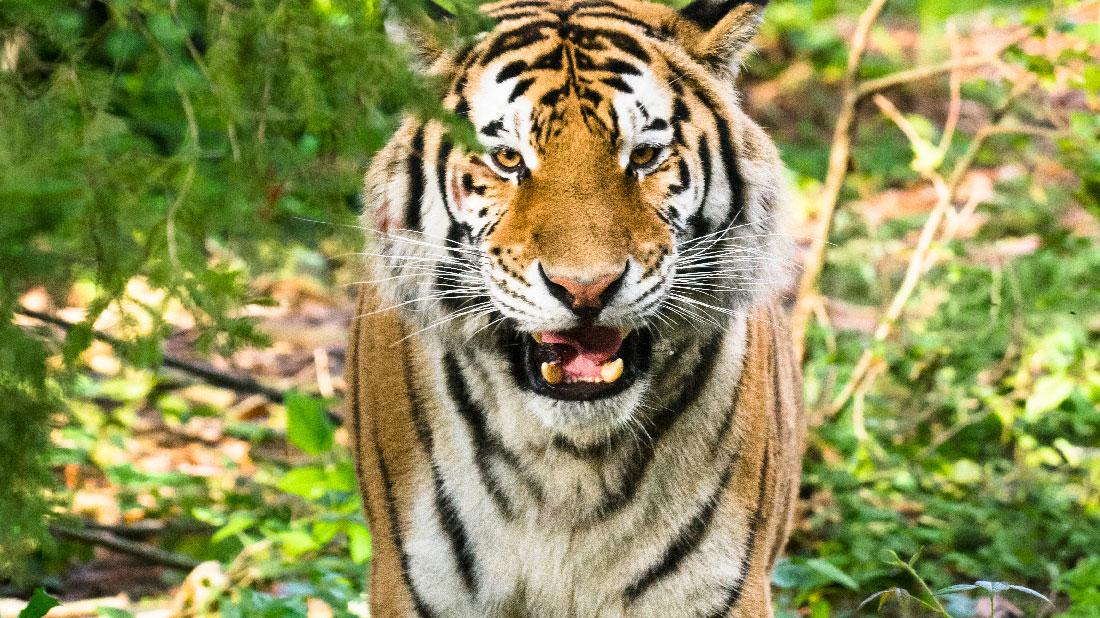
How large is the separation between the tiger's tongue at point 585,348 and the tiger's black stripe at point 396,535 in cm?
49

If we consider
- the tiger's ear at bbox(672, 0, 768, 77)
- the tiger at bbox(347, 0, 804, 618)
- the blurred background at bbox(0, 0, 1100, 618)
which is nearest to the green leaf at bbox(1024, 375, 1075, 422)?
Answer: the blurred background at bbox(0, 0, 1100, 618)

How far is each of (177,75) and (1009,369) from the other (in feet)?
10.6

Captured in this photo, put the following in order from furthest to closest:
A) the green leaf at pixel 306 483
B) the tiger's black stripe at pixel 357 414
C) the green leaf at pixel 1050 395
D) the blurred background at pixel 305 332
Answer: the green leaf at pixel 1050 395, the green leaf at pixel 306 483, the tiger's black stripe at pixel 357 414, the blurred background at pixel 305 332

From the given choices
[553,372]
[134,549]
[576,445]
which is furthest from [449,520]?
[134,549]

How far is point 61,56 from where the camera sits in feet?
6.19

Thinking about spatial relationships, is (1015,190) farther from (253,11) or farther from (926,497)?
(253,11)

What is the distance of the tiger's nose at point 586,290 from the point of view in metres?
2.16

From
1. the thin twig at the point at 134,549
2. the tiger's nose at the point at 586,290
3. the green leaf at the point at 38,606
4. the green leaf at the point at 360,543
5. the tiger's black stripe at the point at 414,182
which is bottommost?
the thin twig at the point at 134,549

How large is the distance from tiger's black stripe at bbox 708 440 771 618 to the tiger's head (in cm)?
32

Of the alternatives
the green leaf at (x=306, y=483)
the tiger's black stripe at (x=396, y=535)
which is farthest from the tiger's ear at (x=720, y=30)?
the green leaf at (x=306, y=483)

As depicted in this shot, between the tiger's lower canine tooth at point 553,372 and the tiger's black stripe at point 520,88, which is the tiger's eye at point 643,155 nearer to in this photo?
the tiger's black stripe at point 520,88

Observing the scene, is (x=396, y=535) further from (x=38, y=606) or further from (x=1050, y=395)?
(x=1050, y=395)

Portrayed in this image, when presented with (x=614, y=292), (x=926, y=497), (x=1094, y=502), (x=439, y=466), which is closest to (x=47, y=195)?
(x=614, y=292)

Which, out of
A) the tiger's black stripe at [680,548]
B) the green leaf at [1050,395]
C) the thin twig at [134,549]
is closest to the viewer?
the tiger's black stripe at [680,548]
